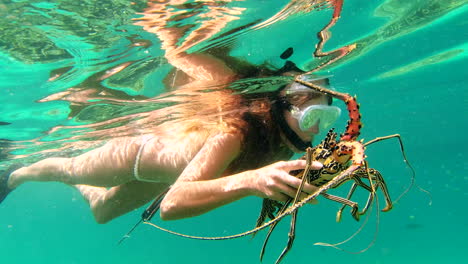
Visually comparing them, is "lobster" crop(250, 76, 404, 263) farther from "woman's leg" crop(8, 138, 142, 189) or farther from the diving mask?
"woman's leg" crop(8, 138, 142, 189)

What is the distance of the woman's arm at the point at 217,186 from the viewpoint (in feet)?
6.98

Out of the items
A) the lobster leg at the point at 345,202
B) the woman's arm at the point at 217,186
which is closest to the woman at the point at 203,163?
the woman's arm at the point at 217,186

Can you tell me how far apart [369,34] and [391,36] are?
1.61 meters

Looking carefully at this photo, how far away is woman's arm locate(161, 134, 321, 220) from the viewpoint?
2129 millimetres

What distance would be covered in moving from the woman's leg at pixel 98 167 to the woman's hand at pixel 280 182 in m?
4.36

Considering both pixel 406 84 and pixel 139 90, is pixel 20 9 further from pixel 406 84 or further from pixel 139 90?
pixel 406 84

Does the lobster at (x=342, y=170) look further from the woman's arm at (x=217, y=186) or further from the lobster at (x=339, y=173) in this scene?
the woman's arm at (x=217, y=186)

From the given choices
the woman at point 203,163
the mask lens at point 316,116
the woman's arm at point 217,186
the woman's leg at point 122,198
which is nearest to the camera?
the woman's arm at point 217,186

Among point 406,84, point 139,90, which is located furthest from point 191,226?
point 139,90

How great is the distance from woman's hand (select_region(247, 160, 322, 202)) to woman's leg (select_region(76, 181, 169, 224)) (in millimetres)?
5375

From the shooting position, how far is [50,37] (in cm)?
555

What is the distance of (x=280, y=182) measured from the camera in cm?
212

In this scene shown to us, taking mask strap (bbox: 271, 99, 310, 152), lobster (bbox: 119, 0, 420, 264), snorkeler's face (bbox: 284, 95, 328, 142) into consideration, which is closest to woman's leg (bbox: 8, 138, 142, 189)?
mask strap (bbox: 271, 99, 310, 152)

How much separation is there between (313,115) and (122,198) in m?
5.32
